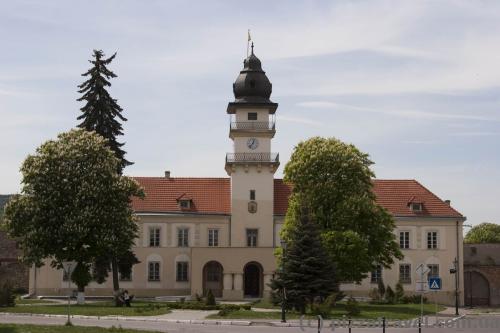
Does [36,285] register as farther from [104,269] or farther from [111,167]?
[111,167]

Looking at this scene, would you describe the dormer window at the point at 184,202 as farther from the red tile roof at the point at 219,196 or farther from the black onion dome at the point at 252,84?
the black onion dome at the point at 252,84

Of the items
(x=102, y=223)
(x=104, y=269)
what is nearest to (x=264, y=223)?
(x=104, y=269)

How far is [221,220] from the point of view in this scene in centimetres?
6575

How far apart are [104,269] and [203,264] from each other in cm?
820

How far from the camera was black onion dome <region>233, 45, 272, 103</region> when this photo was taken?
2517 inches

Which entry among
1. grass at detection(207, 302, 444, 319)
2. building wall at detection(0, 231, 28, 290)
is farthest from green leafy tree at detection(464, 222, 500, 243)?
grass at detection(207, 302, 444, 319)

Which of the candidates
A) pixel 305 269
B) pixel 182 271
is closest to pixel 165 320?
pixel 305 269

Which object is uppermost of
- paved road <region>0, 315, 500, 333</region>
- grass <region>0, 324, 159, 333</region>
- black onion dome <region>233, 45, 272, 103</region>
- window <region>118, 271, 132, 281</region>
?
black onion dome <region>233, 45, 272, 103</region>

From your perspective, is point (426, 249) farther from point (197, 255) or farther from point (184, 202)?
point (184, 202)

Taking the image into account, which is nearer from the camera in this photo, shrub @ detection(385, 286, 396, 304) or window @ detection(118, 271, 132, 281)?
shrub @ detection(385, 286, 396, 304)

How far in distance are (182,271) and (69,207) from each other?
58.0 feet

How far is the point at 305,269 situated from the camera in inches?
1805

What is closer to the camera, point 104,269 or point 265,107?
point 104,269

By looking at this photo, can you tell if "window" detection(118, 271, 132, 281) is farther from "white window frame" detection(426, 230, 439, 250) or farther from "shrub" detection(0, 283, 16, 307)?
"white window frame" detection(426, 230, 439, 250)
